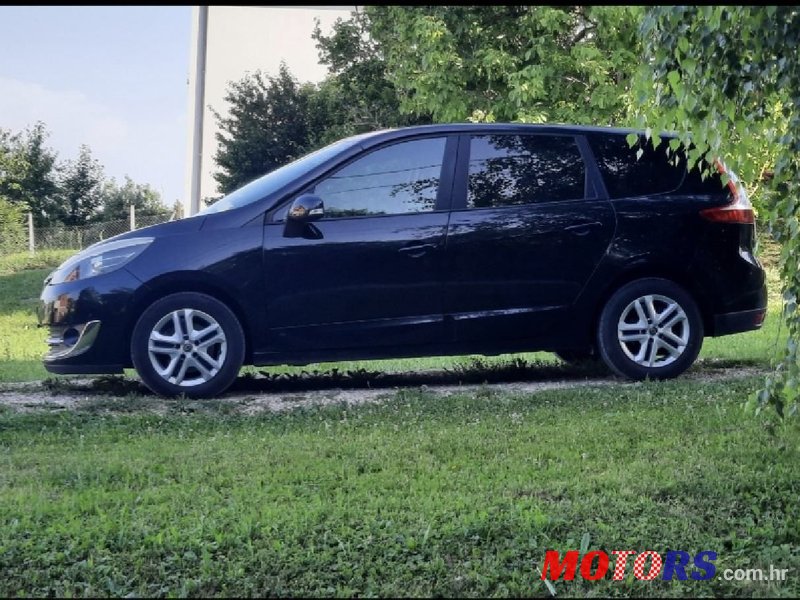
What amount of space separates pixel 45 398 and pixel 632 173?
4342mm

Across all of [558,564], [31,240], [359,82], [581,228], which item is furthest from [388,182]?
[31,240]

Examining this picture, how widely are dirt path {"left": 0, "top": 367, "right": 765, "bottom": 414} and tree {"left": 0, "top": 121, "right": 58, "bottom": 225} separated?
2179cm

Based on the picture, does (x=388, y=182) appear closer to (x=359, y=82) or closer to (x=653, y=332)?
(x=653, y=332)

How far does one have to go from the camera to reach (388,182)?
670cm

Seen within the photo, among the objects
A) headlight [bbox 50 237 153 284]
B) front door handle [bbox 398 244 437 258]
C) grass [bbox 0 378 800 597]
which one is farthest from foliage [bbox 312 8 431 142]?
grass [bbox 0 378 800 597]

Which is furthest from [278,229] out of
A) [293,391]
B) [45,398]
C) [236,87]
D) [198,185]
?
[236,87]

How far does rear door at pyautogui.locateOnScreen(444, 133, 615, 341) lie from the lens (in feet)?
21.8

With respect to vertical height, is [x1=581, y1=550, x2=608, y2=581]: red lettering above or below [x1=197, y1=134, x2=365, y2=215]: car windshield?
below

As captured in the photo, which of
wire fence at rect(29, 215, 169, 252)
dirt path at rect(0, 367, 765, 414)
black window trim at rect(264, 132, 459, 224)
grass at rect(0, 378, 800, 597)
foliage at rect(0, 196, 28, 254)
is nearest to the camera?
grass at rect(0, 378, 800, 597)

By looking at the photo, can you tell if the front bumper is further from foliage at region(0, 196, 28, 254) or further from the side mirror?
foliage at region(0, 196, 28, 254)

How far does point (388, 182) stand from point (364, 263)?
24.6 inches

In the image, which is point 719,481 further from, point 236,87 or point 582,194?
point 236,87

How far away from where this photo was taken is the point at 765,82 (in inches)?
153

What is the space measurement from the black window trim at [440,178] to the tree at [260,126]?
65.5ft
